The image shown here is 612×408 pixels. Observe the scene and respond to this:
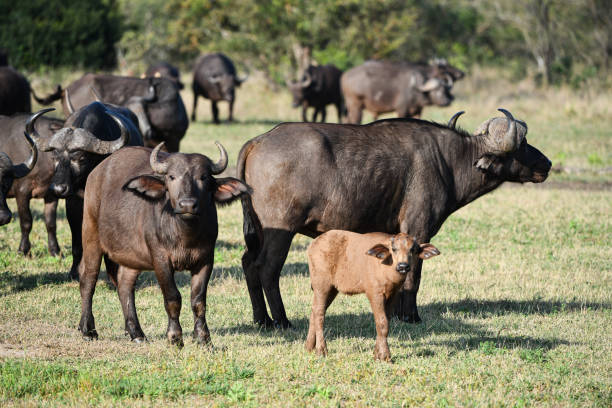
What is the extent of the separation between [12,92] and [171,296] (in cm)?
1126

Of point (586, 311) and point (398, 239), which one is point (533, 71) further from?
point (398, 239)

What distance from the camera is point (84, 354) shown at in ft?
24.1

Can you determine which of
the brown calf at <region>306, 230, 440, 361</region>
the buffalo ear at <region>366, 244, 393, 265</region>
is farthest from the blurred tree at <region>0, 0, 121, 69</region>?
the buffalo ear at <region>366, 244, 393, 265</region>

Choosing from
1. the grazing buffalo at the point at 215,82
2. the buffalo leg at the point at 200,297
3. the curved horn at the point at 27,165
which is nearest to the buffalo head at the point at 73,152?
the curved horn at the point at 27,165

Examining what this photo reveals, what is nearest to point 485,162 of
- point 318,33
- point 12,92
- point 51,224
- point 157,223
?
point 157,223

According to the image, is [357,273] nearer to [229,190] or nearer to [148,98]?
[229,190]

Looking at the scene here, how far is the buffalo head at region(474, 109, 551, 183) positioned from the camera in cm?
950

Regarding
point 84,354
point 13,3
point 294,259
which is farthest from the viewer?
point 13,3

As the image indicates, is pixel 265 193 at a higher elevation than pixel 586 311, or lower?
higher

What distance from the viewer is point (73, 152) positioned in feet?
31.6

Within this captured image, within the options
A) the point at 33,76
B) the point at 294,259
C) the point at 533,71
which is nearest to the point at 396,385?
the point at 294,259

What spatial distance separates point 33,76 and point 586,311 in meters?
28.7

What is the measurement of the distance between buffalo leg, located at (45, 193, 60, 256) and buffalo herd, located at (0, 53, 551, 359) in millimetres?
322

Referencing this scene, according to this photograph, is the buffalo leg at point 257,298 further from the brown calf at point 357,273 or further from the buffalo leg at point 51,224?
the buffalo leg at point 51,224
